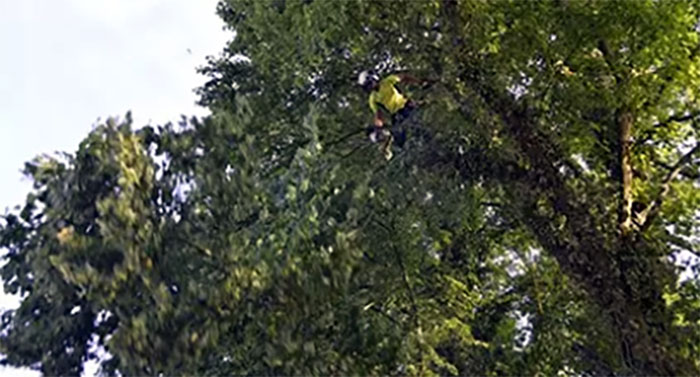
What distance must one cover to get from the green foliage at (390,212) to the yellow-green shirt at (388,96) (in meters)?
0.35

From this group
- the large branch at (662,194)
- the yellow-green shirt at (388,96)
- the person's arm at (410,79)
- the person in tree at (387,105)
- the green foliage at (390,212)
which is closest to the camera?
the green foliage at (390,212)

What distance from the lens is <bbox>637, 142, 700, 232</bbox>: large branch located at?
1114 cm

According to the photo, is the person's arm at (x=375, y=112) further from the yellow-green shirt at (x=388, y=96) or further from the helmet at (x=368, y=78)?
the helmet at (x=368, y=78)

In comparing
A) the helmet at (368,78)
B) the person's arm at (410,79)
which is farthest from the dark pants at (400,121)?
the helmet at (368,78)

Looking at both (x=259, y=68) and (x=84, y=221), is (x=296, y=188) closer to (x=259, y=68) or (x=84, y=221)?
(x=84, y=221)

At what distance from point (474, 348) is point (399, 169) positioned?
2.95m

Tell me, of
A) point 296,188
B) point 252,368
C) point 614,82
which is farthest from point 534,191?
point 252,368

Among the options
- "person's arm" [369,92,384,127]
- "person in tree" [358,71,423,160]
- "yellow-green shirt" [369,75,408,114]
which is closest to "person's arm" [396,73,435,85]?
"person in tree" [358,71,423,160]

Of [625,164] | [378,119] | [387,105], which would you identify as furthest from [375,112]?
[625,164]

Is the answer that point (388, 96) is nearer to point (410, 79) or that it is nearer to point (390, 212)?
point (410, 79)

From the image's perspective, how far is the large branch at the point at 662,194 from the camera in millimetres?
11141

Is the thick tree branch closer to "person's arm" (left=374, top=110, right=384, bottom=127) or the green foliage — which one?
the green foliage

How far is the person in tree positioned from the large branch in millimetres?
3349

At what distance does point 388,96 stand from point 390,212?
70.6 inches
